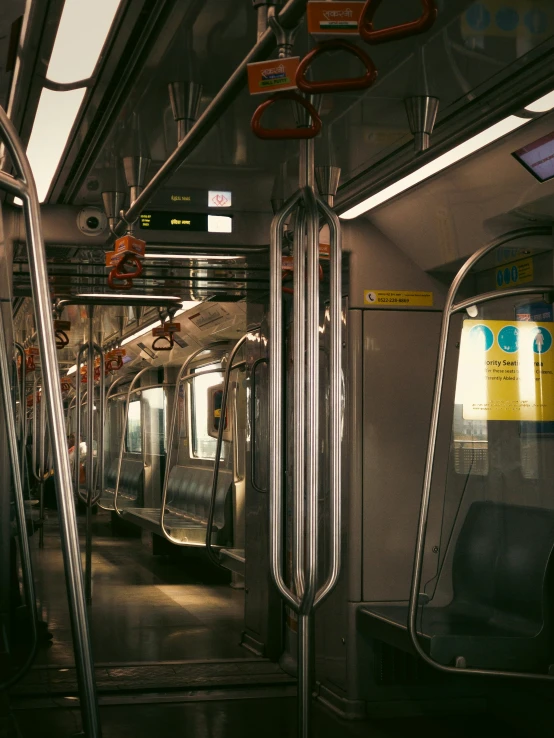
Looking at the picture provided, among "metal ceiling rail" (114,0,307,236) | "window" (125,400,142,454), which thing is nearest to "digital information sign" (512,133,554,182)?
"metal ceiling rail" (114,0,307,236)

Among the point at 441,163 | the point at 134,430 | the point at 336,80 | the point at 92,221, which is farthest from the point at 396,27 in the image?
the point at 134,430

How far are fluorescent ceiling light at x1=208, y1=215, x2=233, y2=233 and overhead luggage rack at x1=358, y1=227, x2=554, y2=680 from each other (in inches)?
68.6

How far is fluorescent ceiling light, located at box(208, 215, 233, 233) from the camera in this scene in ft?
19.1

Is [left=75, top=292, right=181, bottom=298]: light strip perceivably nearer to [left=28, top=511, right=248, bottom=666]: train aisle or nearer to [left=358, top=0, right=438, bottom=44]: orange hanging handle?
[left=28, top=511, right=248, bottom=666]: train aisle

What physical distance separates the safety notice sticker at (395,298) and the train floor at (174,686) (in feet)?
7.82

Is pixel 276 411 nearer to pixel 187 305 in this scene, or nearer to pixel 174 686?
pixel 174 686

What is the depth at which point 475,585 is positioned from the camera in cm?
455

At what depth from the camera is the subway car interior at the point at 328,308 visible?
2.52 m

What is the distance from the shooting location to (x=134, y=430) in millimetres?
15836

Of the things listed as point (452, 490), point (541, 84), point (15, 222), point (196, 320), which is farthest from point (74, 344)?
point (541, 84)

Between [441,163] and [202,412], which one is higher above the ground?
[441,163]

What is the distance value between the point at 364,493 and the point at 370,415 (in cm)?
46

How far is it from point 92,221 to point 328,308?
153 cm

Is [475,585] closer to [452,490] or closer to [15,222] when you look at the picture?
[452,490]
